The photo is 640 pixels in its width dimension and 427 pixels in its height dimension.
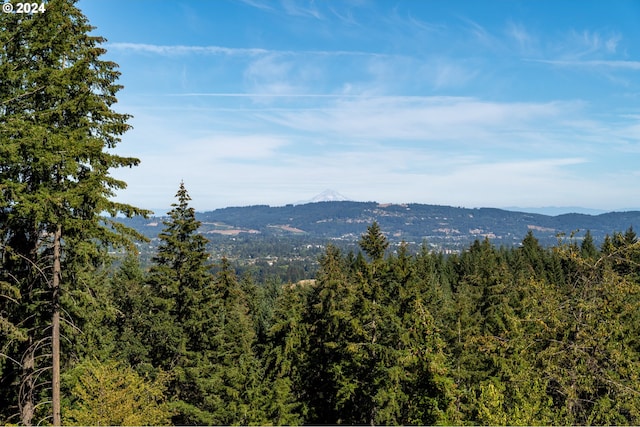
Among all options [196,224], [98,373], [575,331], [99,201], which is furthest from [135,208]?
[575,331]

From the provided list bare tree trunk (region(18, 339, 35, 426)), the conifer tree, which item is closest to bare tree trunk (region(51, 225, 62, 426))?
the conifer tree

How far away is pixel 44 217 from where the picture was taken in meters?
12.5

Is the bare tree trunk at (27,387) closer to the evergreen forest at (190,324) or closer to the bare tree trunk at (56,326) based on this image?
the evergreen forest at (190,324)

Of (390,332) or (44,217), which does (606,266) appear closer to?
(390,332)

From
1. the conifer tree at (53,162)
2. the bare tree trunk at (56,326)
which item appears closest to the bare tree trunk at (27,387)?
the conifer tree at (53,162)

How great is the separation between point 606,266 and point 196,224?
2021 centimetres

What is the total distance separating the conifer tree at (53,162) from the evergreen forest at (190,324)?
57mm

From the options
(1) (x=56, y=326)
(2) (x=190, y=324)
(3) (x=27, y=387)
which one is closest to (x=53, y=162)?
(1) (x=56, y=326)

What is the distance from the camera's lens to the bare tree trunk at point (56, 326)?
45.1 ft

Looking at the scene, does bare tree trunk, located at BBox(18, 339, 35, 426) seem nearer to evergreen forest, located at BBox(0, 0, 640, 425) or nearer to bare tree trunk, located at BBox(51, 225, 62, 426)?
Result: evergreen forest, located at BBox(0, 0, 640, 425)

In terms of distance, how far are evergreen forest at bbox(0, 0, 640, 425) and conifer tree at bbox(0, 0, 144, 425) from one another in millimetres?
57

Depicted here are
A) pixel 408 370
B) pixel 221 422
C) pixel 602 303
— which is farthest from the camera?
pixel 221 422

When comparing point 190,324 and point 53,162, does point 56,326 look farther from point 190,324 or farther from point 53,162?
point 190,324

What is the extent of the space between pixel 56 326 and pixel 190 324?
33.8 feet
